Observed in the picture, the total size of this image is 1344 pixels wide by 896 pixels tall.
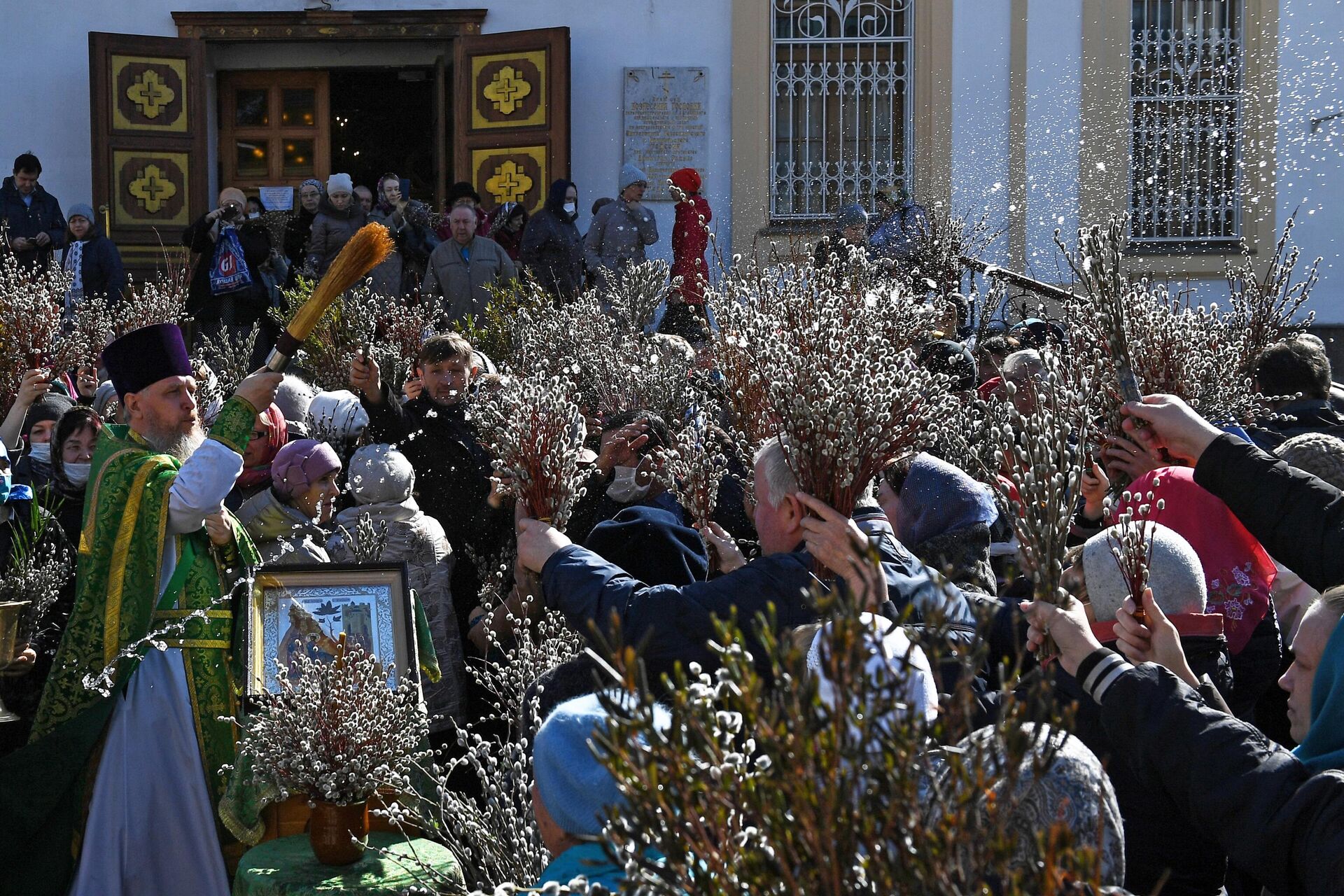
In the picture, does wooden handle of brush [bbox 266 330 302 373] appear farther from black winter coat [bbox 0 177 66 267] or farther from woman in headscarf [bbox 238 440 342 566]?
black winter coat [bbox 0 177 66 267]

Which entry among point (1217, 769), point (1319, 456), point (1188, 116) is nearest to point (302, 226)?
point (1188, 116)

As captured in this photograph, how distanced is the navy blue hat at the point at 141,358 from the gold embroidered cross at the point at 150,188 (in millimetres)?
9841

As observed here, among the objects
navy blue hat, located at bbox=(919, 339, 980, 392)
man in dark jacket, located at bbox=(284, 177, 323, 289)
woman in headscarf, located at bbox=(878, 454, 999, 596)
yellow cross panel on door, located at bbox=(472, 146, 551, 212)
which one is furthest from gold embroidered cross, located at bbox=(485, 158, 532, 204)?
woman in headscarf, located at bbox=(878, 454, 999, 596)

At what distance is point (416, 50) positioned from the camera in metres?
14.2

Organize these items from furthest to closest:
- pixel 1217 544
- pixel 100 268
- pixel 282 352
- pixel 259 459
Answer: pixel 100 268 < pixel 259 459 < pixel 282 352 < pixel 1217 544

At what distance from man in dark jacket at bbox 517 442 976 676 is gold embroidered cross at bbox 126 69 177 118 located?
11794mm

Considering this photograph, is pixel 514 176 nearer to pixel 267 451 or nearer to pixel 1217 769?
pixel 267 451

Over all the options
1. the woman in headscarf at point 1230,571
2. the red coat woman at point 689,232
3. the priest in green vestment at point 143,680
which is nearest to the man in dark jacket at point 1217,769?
the woman in headscarf at point 1230,571

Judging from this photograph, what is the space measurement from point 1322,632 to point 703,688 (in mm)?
1460

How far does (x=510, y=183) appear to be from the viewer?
13328mm

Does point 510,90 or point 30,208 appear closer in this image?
point 30,208

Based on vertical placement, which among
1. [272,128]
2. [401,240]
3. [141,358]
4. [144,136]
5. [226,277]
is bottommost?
[141,358]

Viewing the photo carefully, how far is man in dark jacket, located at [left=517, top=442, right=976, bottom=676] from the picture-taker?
8.94 ft

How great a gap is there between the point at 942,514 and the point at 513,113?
10.2m
